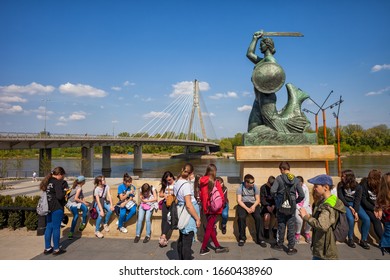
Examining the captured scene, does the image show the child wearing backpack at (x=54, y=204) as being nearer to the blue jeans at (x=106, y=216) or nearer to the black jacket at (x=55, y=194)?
the black jacket at (x=55, y=194)

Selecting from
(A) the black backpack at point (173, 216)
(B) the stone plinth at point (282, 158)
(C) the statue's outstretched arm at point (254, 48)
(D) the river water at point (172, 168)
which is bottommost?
(D) the river water at point (172, 168)

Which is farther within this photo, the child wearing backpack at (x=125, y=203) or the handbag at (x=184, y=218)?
the child wearing backpack at (x=125, y=203)

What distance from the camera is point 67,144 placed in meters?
31.0

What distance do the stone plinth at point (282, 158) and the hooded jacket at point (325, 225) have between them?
387cm

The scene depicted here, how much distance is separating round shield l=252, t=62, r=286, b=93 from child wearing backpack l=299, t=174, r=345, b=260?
177 inches

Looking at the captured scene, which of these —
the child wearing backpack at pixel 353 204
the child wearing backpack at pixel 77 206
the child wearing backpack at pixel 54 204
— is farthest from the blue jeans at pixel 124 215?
the child wearing backpack at pixel 353 204

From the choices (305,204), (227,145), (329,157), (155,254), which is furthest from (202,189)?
(227,145)

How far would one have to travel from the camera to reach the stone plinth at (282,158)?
650 centimetres

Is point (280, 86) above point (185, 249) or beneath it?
above

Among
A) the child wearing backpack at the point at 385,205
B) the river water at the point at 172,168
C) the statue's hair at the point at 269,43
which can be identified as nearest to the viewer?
the child wearing backpack at the point at 385,205

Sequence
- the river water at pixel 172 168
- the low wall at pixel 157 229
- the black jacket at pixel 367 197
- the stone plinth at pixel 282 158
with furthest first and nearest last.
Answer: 1. the river water at pixel 172 168
2. the stone plinth at pixel 282 158
3. the low wall at pixel 157 229
4. the black jacket at pixel 367 197

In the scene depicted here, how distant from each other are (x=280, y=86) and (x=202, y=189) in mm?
4164

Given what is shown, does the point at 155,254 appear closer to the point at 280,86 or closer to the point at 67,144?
the point at 280,86

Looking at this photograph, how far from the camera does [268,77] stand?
22.1 feet
